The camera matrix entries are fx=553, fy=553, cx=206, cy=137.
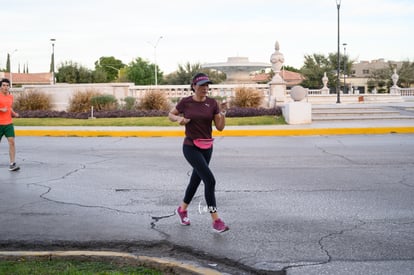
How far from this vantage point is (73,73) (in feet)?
204

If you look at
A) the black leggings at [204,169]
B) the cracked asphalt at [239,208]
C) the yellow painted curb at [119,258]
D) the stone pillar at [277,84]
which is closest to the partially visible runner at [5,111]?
the cracked asphalt at [239,208]

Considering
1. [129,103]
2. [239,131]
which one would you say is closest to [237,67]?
[129,103]

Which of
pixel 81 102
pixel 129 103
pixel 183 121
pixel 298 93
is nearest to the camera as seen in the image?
pixel 183 121

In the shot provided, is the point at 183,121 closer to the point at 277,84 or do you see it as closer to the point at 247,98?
the point at 247,98

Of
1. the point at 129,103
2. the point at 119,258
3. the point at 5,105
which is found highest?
the point at 129,103

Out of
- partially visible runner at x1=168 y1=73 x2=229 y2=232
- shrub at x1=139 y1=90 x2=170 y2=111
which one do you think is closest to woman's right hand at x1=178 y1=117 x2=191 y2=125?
partially visible runner at x1=168 y1=73 x2=229 y2=232

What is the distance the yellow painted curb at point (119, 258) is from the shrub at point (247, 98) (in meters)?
20.8

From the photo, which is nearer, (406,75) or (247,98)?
(247,98)

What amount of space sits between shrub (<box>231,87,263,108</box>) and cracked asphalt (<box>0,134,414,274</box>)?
1194cm

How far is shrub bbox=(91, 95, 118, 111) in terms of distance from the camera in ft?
87.6

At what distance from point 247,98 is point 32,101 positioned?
1112cm

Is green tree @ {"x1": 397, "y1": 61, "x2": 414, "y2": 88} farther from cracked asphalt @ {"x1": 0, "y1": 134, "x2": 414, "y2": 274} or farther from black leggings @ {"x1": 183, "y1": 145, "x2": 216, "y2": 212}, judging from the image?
black leggings @ {"x1": 183, "y1": 145, "x2": 216, "y2": 212}

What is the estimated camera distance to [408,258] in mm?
5184

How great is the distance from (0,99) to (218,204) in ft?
17.1
